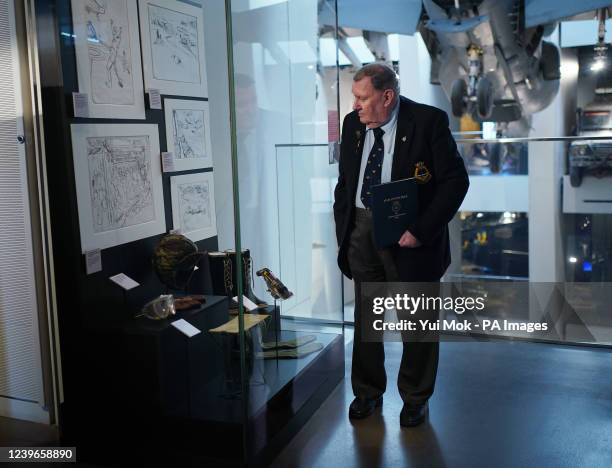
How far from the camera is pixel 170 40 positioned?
353 centimetres

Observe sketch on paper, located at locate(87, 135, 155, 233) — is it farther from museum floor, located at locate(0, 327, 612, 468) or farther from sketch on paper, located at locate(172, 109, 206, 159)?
museum floor, located at locate(0, 327, 612, 468)

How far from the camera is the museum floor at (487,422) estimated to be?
A: 277 cm

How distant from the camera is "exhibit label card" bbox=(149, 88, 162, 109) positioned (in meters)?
3.40

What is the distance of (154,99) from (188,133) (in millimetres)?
322

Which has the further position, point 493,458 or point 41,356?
point 41,356

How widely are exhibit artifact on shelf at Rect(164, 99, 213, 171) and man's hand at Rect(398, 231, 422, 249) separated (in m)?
1.36

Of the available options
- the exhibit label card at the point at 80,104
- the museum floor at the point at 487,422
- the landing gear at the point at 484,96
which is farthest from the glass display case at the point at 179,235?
the landing gear at the point at 484,96

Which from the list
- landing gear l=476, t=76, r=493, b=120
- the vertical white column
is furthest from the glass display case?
landing gear l=476, t=76, r=493, b=120

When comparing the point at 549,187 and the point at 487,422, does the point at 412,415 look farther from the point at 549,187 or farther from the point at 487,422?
the point at 549,187

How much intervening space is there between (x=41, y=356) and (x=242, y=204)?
1264mm

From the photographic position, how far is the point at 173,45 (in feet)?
11.6

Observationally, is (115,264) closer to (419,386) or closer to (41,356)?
(41,356)

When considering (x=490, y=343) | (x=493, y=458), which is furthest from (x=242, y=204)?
(x=490, y=343)

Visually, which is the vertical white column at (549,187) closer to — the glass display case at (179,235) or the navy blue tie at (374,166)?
the glass display case at (179,235)
